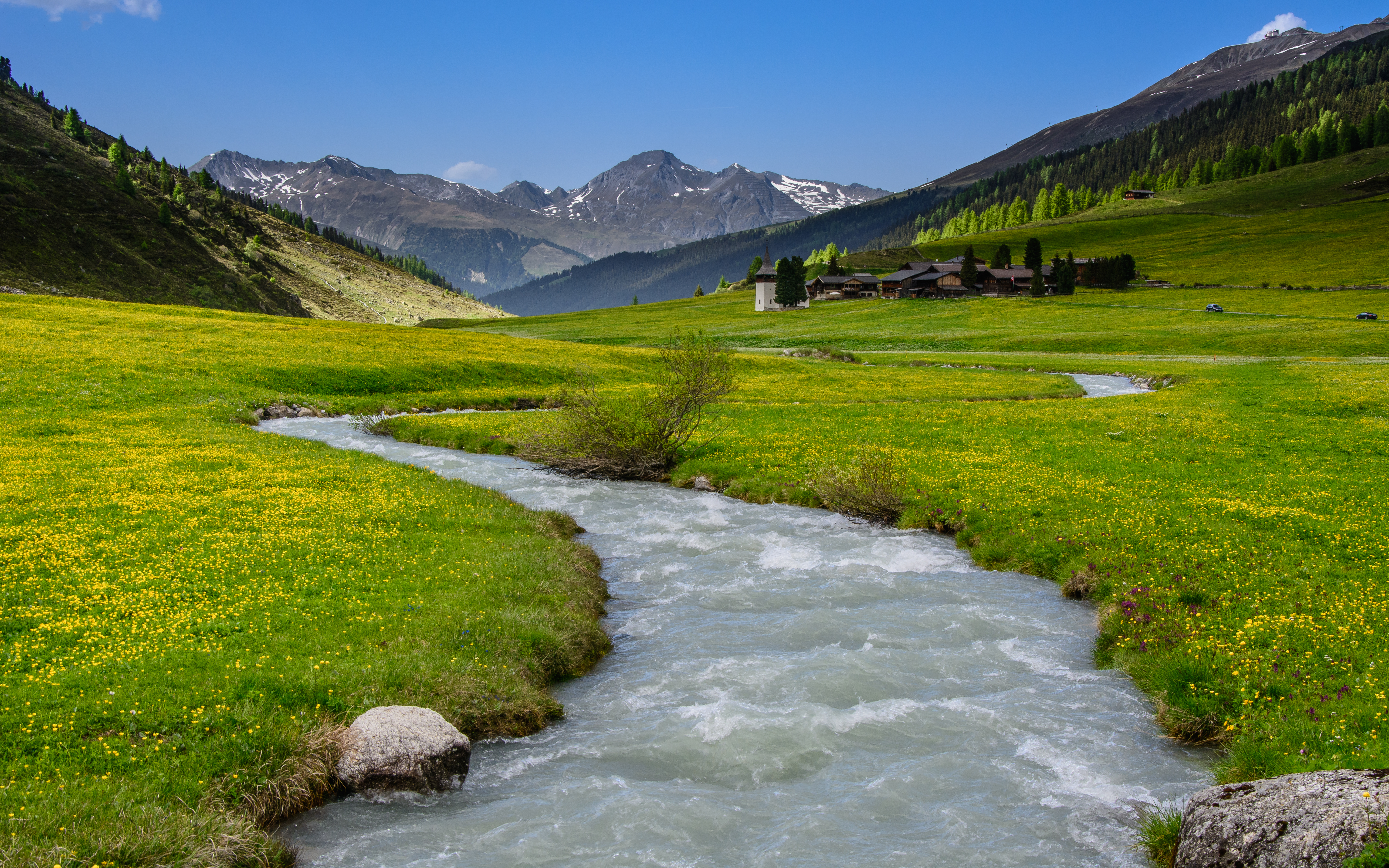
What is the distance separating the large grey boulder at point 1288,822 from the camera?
21.9 feet

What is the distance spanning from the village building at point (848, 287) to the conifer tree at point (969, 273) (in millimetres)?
18775

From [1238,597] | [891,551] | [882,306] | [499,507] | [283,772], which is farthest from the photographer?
[882,306]

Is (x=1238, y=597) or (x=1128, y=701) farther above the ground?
(x=1238, y=597)

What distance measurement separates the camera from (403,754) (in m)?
9.98

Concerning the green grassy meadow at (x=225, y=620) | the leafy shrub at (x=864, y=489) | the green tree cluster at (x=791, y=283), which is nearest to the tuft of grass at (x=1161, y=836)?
the green grassy meadow at (x=225, y=620)

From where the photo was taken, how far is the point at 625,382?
5800cm

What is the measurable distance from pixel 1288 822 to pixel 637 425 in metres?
24.7

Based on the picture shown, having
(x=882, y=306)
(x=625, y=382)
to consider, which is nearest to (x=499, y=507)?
(x=625, y=382)

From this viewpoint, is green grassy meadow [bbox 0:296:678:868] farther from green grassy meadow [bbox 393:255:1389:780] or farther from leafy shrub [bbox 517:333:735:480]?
green grassy meadow [bbox 393:255:1389:780]

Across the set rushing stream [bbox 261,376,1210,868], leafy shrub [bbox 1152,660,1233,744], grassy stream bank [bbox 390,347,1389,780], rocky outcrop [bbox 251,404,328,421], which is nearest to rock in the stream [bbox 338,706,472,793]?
rushing stream [bbox 261,376,1210,868]

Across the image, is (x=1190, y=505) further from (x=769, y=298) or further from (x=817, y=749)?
(x=769, y=298)

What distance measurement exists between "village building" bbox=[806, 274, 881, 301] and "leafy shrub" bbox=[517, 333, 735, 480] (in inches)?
5664

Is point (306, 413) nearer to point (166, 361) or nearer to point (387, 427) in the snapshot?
point (387, 427)

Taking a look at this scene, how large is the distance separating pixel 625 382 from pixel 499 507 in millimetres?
35901
